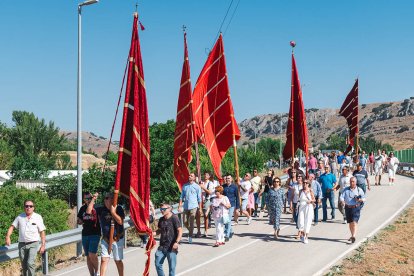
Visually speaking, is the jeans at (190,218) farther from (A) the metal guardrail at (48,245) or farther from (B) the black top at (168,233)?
(B) the black top at (168,233)

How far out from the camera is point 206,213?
1677 centimetres

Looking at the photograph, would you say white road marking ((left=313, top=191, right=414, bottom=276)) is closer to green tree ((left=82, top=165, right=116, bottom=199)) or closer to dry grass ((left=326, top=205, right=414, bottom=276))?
dry grass ((left=326, top=205, right=414, bottom=276))

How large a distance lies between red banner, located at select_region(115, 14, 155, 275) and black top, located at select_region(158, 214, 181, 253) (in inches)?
77.5

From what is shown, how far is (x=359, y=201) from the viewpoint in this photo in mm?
15406

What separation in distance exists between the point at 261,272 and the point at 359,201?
437cm

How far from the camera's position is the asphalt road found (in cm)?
1255

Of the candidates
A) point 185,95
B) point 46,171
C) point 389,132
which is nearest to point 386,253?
point 185,95

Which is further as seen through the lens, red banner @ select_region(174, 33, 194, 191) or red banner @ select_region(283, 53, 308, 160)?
red banner @ select_region(283, 53, 308, 160)

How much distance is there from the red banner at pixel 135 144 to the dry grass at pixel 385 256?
4998 millimetres

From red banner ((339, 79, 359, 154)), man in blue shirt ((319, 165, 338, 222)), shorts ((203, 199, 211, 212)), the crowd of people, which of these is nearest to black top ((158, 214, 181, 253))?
the crowd of people

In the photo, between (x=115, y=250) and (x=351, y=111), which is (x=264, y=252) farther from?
(x=351, y=111)

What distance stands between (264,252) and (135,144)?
22.6 feet

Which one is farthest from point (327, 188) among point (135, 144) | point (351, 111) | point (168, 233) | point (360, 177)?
point (135, 144)

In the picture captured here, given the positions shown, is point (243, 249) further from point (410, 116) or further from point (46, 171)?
point (410, 116)
